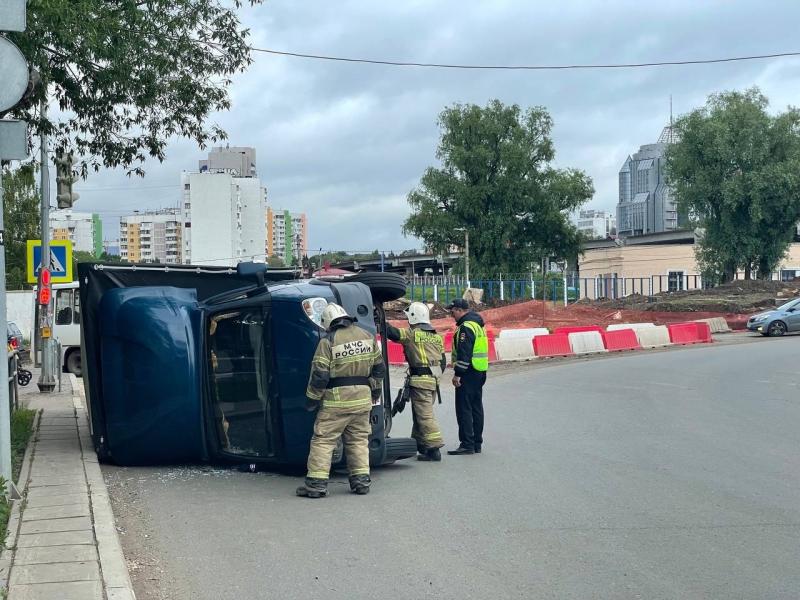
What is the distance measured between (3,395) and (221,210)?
308 feet

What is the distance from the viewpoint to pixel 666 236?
9819cm

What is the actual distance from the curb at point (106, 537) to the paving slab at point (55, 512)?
0.26ft

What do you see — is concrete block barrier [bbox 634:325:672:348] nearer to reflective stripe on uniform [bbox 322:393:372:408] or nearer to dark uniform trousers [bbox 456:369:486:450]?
dark uniform trousers [bbox 456:369:486:450]

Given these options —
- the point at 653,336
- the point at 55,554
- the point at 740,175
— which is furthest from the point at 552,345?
the point at 740,175

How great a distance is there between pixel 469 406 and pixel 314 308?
8.71 feet

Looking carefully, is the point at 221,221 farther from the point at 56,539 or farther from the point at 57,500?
the point at 56,539

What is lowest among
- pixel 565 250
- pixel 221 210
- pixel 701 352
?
pixel 701 352

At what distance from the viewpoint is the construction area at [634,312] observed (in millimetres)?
42156

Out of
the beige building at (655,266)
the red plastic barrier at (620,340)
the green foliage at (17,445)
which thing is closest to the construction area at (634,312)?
the red plastic barrier at (620,340)

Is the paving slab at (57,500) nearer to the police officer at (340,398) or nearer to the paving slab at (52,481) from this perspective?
the paving slab at (52,481)

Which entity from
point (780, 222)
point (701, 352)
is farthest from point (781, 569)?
point (780, 222)

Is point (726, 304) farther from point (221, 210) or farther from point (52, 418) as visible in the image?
point (221, 210)

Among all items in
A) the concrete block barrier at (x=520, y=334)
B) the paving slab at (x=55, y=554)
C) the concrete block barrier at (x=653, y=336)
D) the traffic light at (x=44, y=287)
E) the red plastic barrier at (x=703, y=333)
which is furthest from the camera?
the red plastic barrier at (x=703, y=333)

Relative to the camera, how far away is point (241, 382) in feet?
30.0
